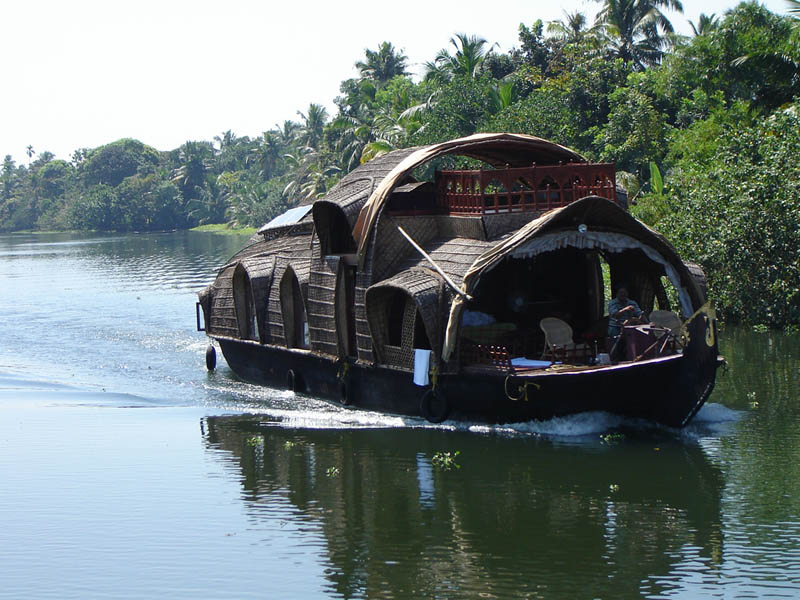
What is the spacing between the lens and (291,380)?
13.7m

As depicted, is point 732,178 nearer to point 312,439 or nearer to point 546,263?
point 546,263

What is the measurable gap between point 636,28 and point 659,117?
7.33 m

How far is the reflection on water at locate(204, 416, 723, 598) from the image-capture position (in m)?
7.39

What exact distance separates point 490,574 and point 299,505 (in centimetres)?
238

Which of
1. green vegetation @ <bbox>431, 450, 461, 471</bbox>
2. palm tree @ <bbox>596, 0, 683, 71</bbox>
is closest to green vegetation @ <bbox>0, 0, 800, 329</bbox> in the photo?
palm tree @ <bbox>596, 0, 683, 71</bbox>

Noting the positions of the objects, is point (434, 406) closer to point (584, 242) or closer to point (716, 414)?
point (584, 242)

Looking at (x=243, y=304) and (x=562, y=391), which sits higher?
(x=243, y=304)

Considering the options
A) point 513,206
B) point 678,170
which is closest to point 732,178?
point 678,170

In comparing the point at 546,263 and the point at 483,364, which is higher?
the point at 546,263

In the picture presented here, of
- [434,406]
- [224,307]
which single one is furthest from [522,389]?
[224,307]

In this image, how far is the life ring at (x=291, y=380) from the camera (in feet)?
44.6

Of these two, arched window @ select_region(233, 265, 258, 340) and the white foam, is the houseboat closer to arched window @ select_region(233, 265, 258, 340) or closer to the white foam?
arched window @ select_region(233, 265, 258, 340)

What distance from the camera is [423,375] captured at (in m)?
10.8

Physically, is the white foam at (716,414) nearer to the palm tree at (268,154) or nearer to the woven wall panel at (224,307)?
the woven wall panel at (224,307)
